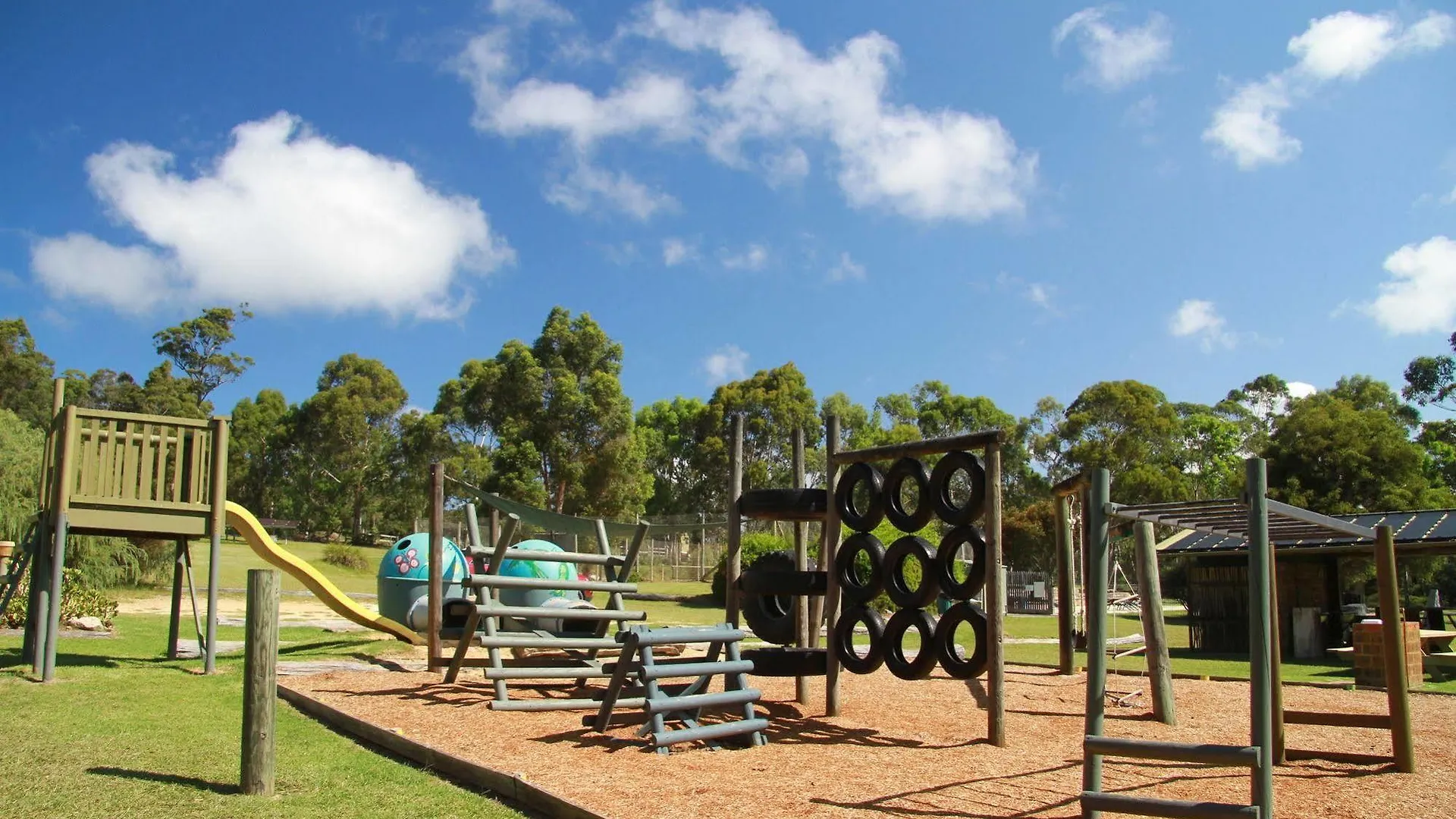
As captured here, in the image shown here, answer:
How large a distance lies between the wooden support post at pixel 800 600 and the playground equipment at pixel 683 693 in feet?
4.60

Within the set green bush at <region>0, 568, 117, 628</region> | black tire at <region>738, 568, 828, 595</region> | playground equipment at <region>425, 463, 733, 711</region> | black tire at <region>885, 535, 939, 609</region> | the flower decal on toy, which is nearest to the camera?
black tire at <region>885, 535, 939, 609</region>

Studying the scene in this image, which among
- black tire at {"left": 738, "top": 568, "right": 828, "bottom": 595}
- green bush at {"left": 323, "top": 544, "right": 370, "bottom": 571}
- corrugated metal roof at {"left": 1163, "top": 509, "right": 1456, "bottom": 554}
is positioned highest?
corrugated metal roof at {"left": 1163, "top": 509, "right": 1456, "bottom": 554}

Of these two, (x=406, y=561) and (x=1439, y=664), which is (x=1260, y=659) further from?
(x=406, y=561)

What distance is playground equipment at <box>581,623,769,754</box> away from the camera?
7043 millimetres

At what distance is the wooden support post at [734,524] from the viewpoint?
9.28 metres

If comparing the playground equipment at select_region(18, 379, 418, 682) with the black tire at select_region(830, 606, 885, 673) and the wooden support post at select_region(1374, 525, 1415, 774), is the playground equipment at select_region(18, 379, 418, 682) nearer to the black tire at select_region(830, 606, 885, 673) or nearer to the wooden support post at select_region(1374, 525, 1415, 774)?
the black tire at select_region(830, 606, 885, 673)

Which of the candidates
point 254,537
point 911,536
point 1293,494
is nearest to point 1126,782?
point 911,536

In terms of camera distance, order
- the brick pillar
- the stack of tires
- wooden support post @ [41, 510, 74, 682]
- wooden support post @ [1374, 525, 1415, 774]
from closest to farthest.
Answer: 1. wooden support post @ [1374, 525, 1415, 774]
2. the stack of tires
3. wooden support post @ [41, 510, 74, 682]
4. the brick pillar

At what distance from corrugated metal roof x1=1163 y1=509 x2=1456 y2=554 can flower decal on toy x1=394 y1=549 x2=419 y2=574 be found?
37.4 ft

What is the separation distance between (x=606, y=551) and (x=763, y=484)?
37426 mm

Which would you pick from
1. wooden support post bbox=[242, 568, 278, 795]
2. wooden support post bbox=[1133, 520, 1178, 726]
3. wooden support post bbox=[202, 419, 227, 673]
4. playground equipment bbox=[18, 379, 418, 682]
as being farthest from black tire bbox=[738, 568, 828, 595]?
wooden support post bbox=[202, 419, 227, 673]

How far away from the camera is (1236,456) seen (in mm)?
49250

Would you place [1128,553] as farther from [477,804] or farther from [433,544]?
[477,804]

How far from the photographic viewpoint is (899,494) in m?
8.34
